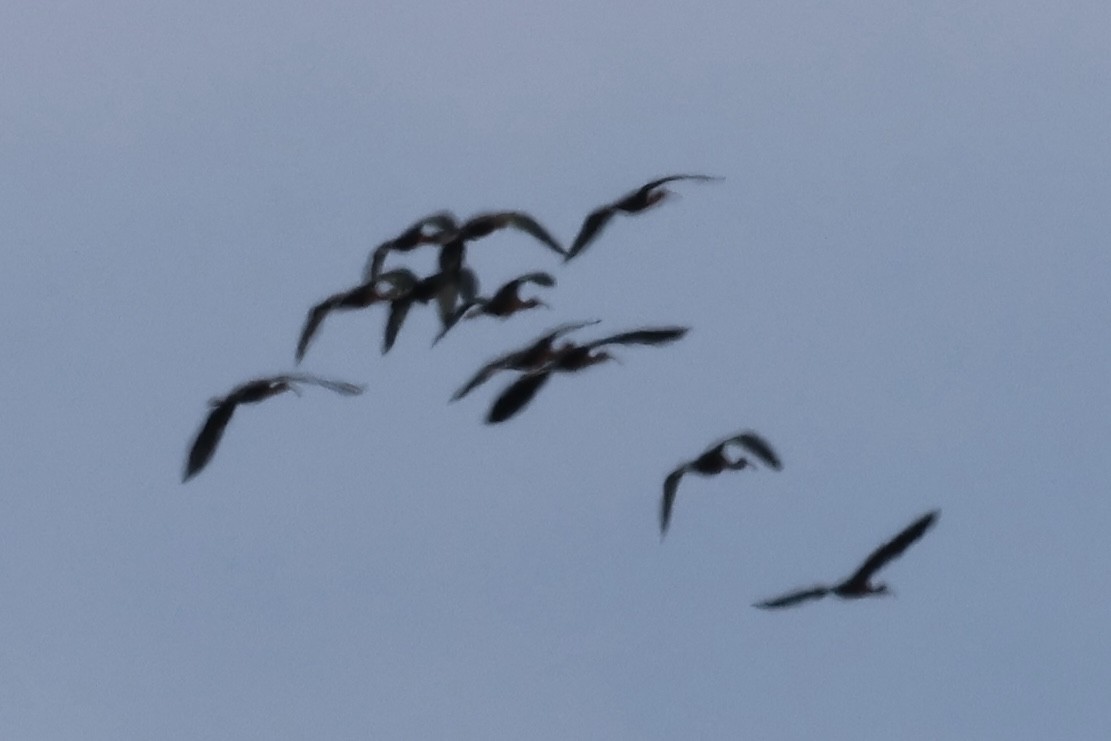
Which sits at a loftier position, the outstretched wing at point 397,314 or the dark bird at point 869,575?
the outstretched wing at point 397,314

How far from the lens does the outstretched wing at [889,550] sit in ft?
66.3

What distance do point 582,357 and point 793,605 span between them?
8.48 feet

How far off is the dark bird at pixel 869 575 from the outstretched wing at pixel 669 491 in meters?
1.17

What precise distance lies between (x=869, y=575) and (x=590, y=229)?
12.2 ft

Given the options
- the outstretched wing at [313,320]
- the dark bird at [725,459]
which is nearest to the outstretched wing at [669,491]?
the dark bird at [725,459]

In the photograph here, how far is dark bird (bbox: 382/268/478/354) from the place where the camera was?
21359 mm

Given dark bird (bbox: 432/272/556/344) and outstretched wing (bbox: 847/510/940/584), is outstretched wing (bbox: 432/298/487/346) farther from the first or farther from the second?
outstretched wing (bbox: 847/510/940/584)

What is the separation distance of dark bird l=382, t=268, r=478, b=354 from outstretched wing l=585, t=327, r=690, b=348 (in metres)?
1.70

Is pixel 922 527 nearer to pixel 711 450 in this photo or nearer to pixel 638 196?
pixel 711 450

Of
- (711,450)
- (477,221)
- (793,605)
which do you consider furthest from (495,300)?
(793,605)

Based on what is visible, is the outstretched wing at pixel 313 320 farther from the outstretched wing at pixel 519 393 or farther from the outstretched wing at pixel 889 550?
the outstretched wing at pixel 889 550

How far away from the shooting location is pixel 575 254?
2102cm

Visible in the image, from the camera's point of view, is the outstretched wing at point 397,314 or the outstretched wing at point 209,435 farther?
the outstretched wing at point 397,314

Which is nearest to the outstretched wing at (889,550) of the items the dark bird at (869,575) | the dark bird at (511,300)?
the dark bird at (869,575)
